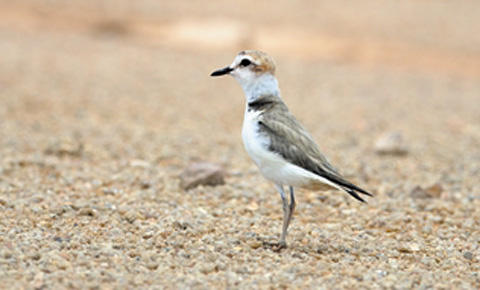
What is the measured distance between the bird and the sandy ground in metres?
0.61

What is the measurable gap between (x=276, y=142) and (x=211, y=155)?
176 inches

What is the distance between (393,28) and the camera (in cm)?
2333

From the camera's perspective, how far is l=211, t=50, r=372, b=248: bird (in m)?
4.42

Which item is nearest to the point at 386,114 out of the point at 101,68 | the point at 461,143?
the point at 461,143

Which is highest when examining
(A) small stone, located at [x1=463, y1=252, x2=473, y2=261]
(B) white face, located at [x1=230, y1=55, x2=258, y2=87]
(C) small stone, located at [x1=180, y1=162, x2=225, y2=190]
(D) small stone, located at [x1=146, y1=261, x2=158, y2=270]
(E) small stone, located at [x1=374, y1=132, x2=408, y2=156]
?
(B) white face, located at [x1=230, y1=55, x2=258, y2=87]

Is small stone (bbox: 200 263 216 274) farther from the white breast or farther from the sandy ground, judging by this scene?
the white breast

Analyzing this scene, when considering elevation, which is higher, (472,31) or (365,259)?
(472,31)

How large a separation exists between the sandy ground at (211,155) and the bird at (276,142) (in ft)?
2.02

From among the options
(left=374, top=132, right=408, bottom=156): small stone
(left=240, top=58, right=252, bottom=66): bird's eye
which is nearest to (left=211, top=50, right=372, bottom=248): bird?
(left=240, top=58, right=252, bottom=66): bird's eye

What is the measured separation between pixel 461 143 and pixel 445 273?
6.60m

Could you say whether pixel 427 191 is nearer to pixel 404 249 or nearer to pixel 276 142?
pixel 404 249

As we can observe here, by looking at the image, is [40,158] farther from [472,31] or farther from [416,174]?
[472,31]

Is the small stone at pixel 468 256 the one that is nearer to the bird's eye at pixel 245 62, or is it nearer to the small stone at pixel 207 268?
the small stone at pixel 207 268

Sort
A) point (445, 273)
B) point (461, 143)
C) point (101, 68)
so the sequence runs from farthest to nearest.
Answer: point (101, 68) < point (461, 143) < point (445, 273)
